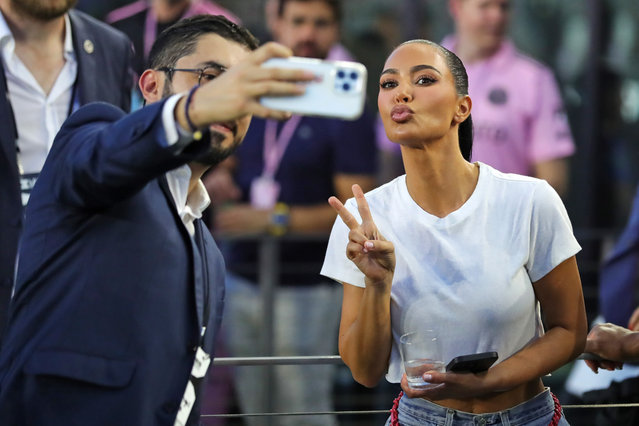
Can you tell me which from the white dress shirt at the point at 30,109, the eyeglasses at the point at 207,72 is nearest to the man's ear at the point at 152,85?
the eyeglasses at the point at 207,72

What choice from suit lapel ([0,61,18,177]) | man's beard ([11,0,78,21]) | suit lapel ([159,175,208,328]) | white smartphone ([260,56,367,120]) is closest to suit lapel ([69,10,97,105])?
man's beard ([11,0,78,21])

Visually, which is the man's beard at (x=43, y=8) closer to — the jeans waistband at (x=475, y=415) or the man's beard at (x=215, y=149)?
the man's beard at (x=215, y=149)

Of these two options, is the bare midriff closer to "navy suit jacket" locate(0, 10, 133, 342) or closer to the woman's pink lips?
the woman's pink lips

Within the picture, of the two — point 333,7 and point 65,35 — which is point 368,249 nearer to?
point 65,35

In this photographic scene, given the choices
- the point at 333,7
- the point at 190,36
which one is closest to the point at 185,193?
the point at 190,36

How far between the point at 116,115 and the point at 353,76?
0.70 meters

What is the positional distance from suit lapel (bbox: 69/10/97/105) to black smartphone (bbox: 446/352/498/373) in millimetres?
2431

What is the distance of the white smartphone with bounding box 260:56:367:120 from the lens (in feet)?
7.11

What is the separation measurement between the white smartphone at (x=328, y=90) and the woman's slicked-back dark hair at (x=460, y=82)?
1.19m

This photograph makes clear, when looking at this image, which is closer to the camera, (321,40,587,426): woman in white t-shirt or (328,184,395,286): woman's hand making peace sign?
(328,184,395,286): woman's hand making peace sign

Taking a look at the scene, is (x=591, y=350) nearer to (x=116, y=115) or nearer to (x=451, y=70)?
(x=451, y=70)

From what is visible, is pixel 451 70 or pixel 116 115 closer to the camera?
pixel 116 115

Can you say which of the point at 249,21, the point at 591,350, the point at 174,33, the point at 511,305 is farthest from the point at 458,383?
the point at 249,21

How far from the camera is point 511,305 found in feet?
10.1
